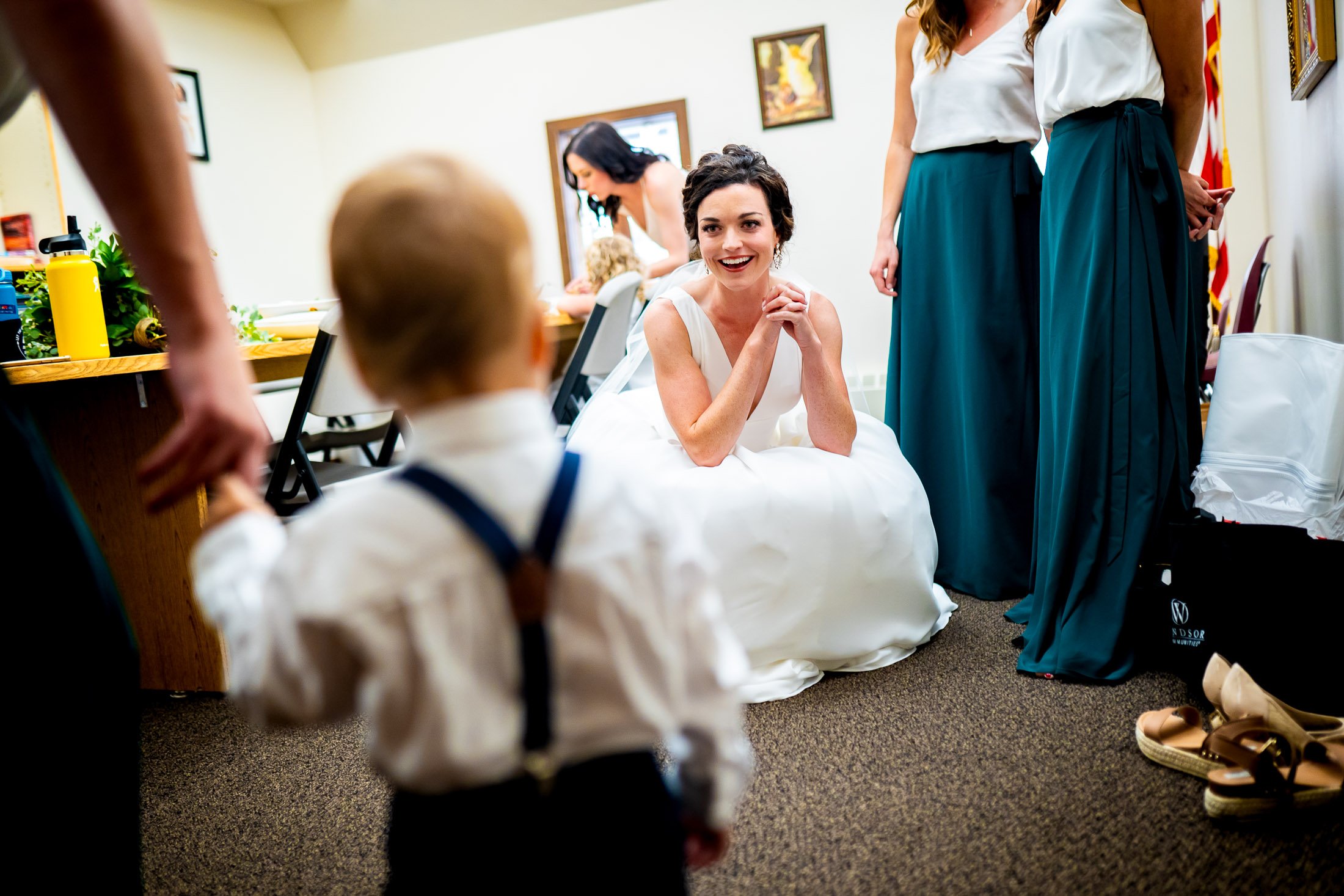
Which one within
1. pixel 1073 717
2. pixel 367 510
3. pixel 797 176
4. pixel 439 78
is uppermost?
pixel 439 78

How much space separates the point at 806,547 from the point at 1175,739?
0.76 meters

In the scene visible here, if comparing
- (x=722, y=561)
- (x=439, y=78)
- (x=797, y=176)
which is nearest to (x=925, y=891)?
(x=722, y=561)

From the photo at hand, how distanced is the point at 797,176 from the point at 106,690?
16.7ft

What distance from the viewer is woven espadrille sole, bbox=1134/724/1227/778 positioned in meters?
1.51

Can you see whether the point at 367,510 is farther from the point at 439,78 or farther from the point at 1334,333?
the point at 439,78

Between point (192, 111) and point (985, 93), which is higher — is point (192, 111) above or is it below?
above

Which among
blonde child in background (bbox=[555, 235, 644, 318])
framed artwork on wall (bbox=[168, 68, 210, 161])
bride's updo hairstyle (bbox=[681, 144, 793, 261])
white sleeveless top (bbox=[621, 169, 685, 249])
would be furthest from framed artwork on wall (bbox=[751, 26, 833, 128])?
bride's updo hairstyle (bbox=[681, 144, 793, 261])

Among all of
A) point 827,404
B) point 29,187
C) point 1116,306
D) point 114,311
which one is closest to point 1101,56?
point 1116,306

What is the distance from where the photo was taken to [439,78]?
233 inches

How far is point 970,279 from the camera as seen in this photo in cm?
253

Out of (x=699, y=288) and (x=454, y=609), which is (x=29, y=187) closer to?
(x=699, y=288)

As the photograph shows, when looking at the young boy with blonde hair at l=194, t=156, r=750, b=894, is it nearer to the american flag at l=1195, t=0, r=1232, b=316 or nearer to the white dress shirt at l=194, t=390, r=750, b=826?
the white dress shirt at l=194, t=390, r=750, b=826

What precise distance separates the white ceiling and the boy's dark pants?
549cm

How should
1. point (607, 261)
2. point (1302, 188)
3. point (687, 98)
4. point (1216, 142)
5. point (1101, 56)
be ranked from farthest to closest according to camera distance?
point (687, 98)
point (1216, 142)
point (607, 261)
point (1302, 188)
point (1101, 56)
